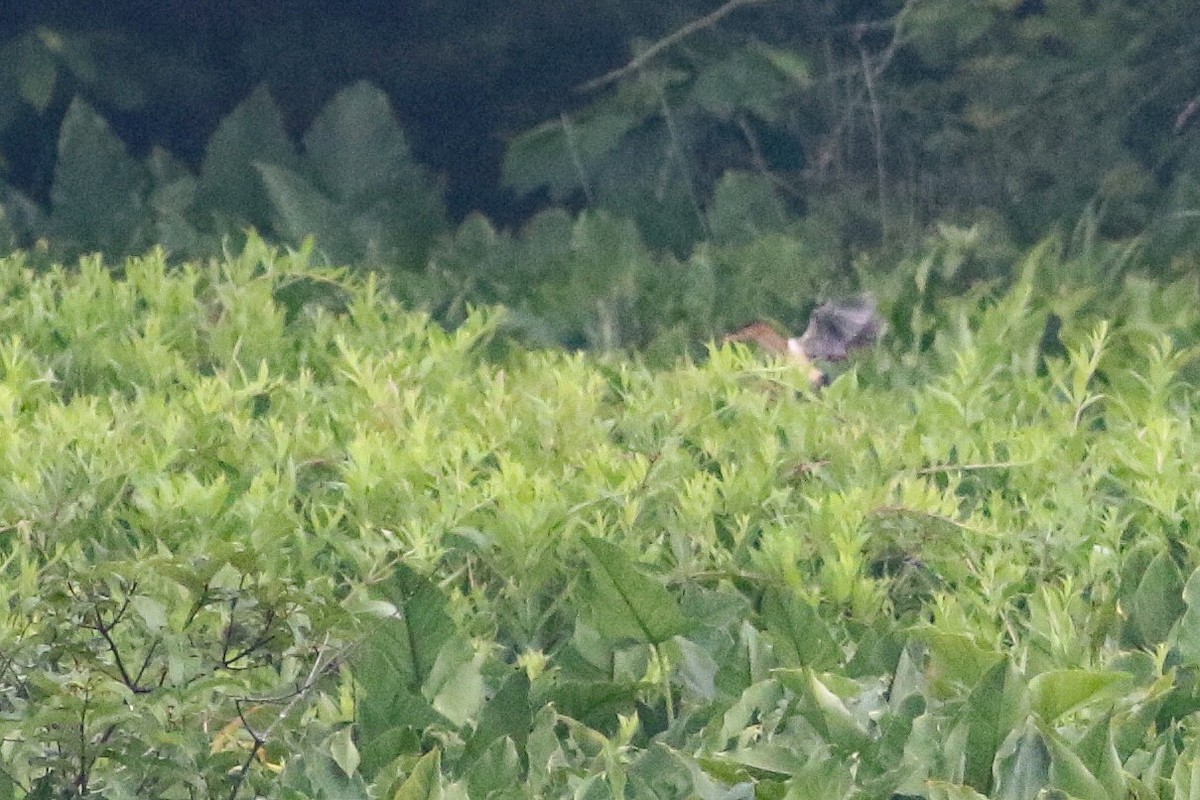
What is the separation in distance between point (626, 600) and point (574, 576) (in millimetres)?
321

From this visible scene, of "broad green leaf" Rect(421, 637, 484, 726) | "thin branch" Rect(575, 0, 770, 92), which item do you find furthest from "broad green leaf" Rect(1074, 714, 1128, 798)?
"thin branch" Rect(575, 0, 770, 92)

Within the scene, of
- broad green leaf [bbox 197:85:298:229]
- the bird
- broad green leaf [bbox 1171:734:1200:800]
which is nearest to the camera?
broad green leaf [bbox 1171:734:1200:800]

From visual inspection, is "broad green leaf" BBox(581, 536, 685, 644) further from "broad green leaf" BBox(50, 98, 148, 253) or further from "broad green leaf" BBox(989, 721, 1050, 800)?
"broad green leaf" BBox(50, 98, 148, 253)

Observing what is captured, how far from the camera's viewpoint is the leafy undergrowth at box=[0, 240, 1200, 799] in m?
1.97

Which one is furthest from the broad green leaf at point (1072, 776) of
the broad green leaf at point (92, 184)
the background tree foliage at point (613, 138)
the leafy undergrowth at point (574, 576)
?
the broad green leaf at point (92, 184)

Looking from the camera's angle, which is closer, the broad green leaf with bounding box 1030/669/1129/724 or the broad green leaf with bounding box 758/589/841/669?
the broad green leaf with bounding box 1030/669/1129/724

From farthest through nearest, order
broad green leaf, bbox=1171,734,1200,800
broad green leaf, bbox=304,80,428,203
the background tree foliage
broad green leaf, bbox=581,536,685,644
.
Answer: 1. broad green leaf, bbox=304,80,428,203
2. the background tree foliage
3. broad green leaf, bbox=581,536,685,644
4. broad green leaf, bbox=1171,734,1200,800

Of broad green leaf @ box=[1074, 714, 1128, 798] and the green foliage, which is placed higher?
broad green leaf @ box=[1074, 714, 1128, 798]

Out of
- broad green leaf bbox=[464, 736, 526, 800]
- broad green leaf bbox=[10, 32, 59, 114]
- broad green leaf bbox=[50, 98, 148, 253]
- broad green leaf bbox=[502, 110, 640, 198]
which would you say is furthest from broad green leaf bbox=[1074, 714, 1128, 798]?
broad green leaf bbox=[10, 32, 59, 114]

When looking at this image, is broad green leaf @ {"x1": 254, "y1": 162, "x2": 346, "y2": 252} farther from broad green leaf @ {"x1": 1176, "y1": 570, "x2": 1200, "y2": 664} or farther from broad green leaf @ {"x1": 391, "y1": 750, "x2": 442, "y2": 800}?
broad green leaf @ {"x1": 391, "y1": 750, "x2": 442, "y2": 800}

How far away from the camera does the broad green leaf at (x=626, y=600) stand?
7.29 ft

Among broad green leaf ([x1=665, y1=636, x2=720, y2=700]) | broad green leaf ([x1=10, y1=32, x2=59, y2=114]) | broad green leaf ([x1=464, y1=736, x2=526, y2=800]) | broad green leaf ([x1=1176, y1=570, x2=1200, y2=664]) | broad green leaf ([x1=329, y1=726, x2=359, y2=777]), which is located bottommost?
broad green leaf ([x1=1176, y1=570, x2=1200, y2=664])

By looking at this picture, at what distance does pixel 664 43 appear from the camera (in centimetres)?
554

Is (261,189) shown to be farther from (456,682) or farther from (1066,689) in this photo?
(1066,689)
